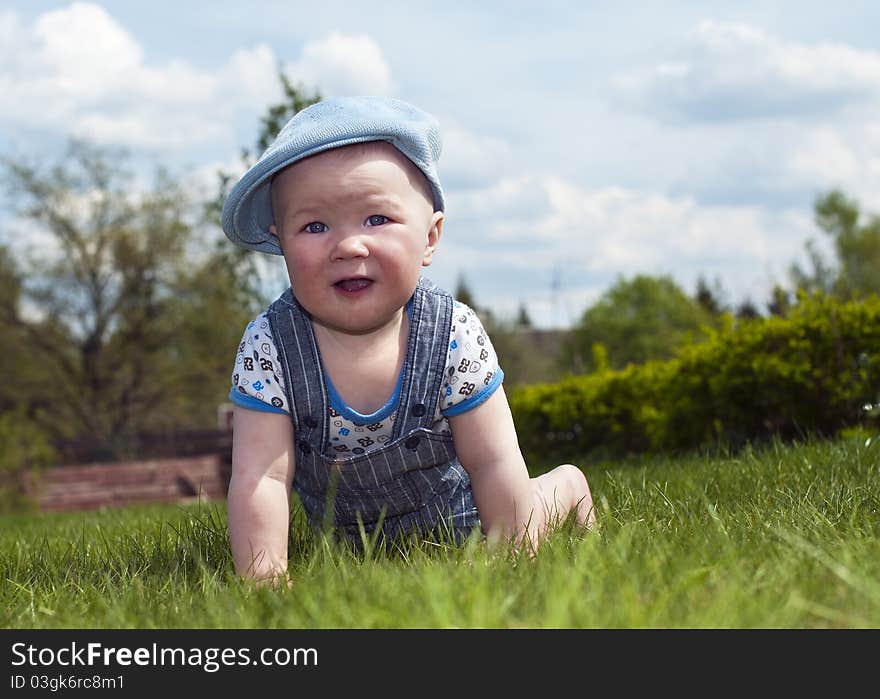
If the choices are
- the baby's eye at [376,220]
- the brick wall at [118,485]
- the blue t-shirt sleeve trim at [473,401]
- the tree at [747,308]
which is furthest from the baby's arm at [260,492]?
the tree at [747,308]

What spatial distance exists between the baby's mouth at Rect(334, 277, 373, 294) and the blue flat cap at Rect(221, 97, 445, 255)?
0.41m

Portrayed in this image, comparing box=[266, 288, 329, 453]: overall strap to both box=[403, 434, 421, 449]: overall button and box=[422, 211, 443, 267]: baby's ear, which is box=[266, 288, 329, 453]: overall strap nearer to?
box=[403, 434, 421, 449]: overall button

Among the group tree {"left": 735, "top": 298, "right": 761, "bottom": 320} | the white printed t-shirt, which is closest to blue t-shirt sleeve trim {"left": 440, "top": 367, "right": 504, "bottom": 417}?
the white printed t-shirt

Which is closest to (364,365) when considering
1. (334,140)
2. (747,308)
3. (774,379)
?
(334,140)

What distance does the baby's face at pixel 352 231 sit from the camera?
296 cm

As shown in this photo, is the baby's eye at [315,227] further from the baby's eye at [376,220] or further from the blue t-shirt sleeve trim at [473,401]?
the blue t-shirt sleeve trim at [473,401]

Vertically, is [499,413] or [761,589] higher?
[499,413]

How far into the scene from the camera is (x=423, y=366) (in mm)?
3217

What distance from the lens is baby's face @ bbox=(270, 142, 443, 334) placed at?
296 cm

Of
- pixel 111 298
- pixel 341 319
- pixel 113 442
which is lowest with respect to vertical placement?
pixel 113 442
